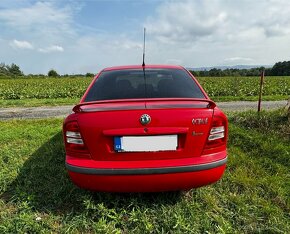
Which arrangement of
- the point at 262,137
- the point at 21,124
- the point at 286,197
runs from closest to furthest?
the point at 286,197 < the point at 262,137 < the point at 21,124

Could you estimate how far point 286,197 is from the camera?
3.22 metres

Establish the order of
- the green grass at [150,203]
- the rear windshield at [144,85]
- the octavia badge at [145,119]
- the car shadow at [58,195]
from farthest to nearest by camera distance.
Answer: the rear windshield at [144,85] → the car shadow at [58,195] → the green grass at [150,203] → the octavia badge at [145,119]

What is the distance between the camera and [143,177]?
2.58 m

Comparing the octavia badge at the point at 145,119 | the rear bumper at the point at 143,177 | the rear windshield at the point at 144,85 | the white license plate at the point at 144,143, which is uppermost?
the rear windshield at the point at 144,85

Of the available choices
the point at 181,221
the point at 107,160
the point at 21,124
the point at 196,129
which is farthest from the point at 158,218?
the point at 21,124

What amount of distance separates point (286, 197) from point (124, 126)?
2034 mm

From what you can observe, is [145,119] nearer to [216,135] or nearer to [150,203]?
[216,135]

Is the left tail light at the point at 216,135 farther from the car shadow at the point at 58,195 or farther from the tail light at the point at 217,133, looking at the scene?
the car shadow at the point at 58,195

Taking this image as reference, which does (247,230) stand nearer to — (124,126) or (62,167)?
(124,126)

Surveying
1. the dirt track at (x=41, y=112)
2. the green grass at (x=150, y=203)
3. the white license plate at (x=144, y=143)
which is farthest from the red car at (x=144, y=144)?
the dirt track at (x=41, y=112)

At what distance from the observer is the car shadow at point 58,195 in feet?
10.0

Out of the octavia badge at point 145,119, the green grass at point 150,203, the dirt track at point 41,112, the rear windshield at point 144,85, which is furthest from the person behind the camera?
the dirt track at point 41,112

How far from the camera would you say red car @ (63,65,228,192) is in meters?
2.58

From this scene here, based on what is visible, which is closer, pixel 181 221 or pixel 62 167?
pixel 181 221
